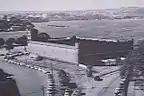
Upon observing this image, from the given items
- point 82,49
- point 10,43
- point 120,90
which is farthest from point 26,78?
point 120,90

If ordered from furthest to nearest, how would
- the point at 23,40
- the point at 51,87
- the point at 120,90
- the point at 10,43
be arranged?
1. the point at 23,40
2. the point at 10,43
3. the point at 51,87
4. the point at 120,90

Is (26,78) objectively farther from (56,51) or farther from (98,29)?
(98,29)

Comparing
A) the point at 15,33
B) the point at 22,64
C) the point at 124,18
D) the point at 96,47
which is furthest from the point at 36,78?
the point at 124,18

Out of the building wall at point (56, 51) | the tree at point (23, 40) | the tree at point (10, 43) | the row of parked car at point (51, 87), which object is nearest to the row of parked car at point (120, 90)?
the row of parked car at point (51, 87)

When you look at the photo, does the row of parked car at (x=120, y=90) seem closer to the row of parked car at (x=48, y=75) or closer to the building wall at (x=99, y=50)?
the building wall at (x=99, y=50)

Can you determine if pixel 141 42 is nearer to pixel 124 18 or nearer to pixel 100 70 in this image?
pixel 124 18

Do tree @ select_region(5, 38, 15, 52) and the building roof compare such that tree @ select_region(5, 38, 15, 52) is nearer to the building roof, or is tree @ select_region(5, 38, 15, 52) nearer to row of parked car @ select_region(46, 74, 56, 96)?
the building roof
